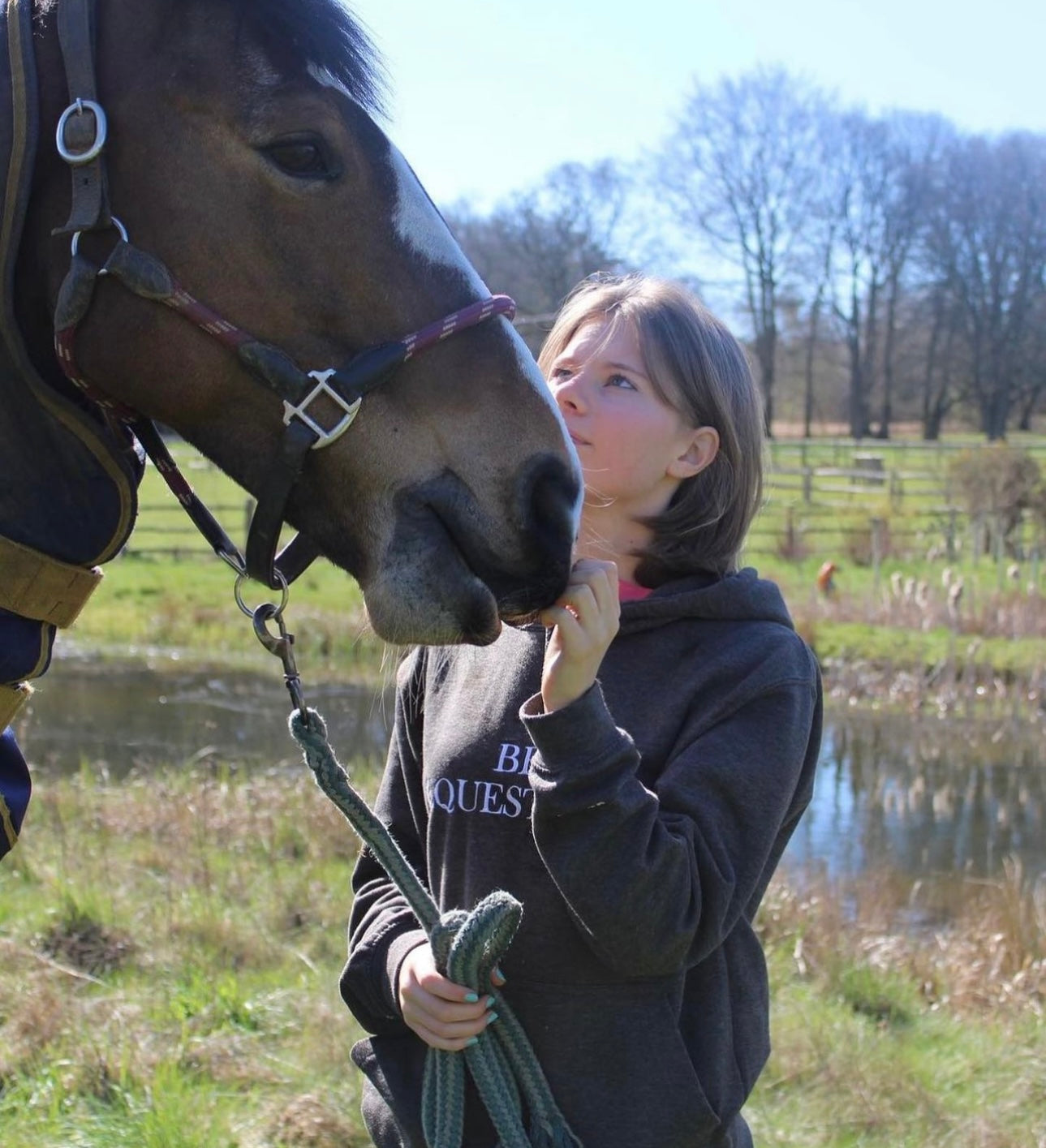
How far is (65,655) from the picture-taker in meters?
13.3

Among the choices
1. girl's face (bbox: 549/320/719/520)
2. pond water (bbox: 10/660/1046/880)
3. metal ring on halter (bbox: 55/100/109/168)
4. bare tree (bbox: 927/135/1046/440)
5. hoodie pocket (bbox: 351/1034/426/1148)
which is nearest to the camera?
metal ring on halter (bbox: 55/100/109/168)

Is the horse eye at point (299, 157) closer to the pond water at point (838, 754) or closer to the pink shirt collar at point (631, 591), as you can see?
the pink shirt collar at point (631, 591)

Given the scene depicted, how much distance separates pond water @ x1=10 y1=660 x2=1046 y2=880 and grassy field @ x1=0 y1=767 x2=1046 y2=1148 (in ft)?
4.74

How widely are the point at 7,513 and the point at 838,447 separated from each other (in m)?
34.8

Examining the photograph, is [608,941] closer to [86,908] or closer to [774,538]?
[86,908]

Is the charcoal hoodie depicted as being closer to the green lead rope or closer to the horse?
the green lead rope

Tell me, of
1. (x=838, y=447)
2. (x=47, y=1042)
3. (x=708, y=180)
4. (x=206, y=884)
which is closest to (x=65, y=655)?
(x=206, y=884)

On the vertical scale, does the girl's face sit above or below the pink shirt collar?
above

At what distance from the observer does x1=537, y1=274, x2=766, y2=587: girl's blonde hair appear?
82.4 inches

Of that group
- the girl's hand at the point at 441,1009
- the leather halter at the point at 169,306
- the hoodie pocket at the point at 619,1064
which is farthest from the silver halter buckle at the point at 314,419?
the hoodie pocket at the point at 619,1064

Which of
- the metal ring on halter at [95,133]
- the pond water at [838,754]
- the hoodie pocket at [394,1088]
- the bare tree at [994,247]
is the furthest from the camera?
the bare tree at [994,247]

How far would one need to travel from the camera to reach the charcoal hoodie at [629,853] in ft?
5.72

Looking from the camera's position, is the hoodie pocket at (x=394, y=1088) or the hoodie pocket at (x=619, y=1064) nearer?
the hoodie pocket at (x=619, y=1064)

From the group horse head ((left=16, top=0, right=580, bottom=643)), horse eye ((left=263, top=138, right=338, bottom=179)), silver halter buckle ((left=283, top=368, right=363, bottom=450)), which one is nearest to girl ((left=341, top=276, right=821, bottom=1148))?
horse head ((left=16, top=0, right=580, bottom=643))
